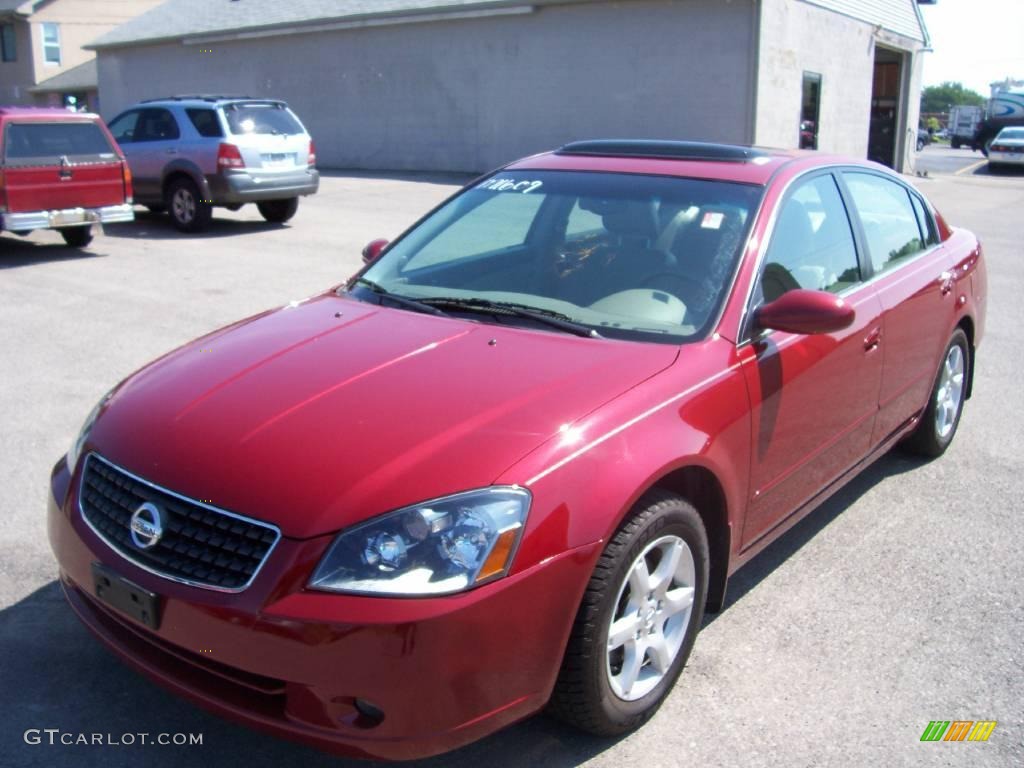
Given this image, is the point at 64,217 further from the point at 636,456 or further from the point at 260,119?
the point at 636,456

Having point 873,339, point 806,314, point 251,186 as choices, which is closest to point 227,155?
point 251,186

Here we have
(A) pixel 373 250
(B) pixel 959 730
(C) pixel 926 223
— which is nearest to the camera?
(B) pixel 959 730

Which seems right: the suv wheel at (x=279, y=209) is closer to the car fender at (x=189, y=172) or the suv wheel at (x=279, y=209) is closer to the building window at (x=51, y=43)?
the car fender at (x=189, y=172)

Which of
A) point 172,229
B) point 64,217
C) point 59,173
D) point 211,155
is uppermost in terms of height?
point 211,155

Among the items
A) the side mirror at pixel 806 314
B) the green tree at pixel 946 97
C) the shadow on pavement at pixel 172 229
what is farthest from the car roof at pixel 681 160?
the green tree at pixel 946 97

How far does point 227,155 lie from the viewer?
13992mm

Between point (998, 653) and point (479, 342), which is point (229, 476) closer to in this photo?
point (479, 342)

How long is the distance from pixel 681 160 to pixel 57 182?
31.6 ft

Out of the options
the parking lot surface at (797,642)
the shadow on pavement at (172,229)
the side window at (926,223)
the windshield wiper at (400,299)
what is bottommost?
the parking lot surface at (797,642)

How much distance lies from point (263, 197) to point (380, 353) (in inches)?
457

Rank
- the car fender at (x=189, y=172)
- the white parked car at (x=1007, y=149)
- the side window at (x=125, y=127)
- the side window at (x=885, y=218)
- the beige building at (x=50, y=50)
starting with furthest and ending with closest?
1. the beige building at (x=50, y=50)
2. the white parked car at (x=1007, y=149)
3. the side window at (x=125, y=127)
4. the car fender at (x=189, y=172)
5. the side window at (x=885, y=218)

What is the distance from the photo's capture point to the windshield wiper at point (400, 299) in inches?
152

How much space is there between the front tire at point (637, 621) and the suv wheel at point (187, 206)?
12289 mm

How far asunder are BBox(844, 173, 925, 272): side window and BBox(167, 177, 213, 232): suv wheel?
431 inches
